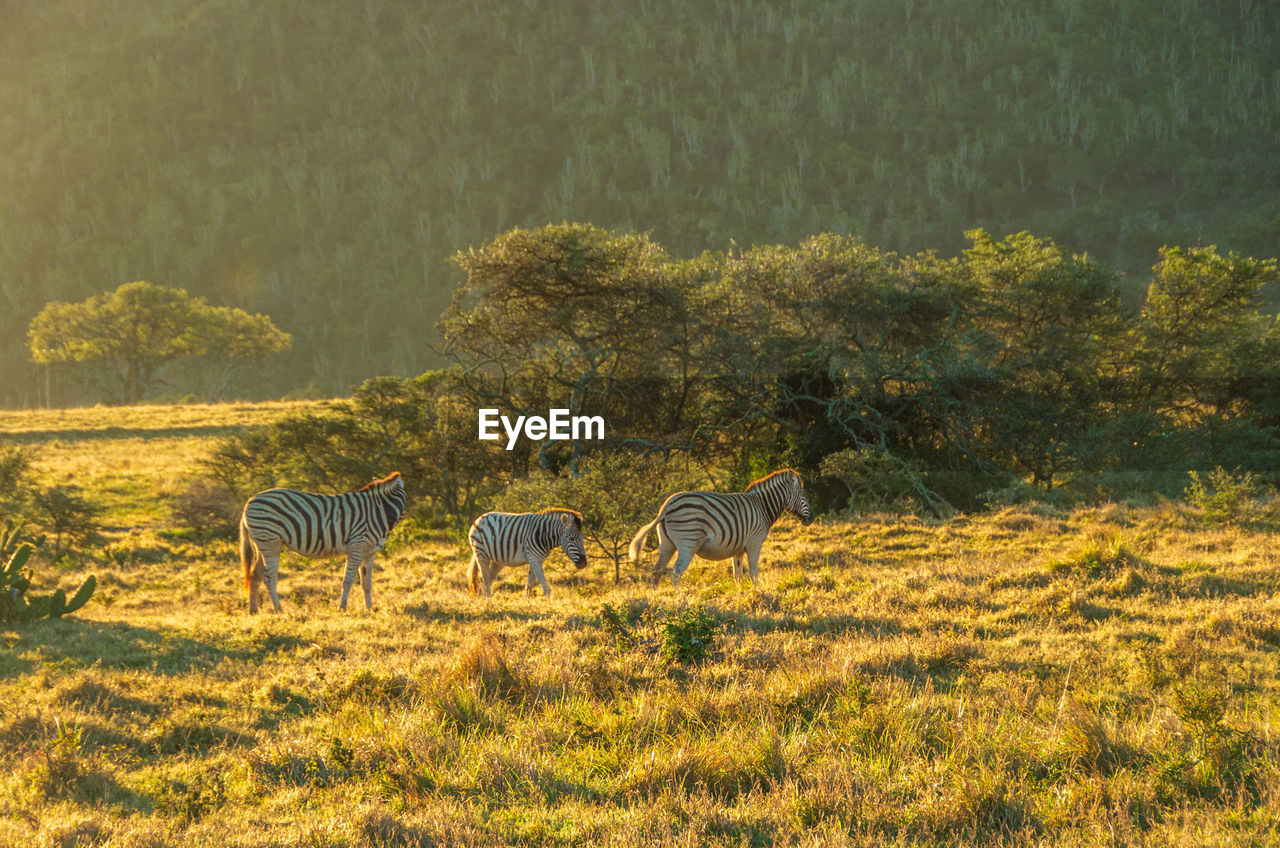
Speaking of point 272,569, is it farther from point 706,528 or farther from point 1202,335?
point 1202,335

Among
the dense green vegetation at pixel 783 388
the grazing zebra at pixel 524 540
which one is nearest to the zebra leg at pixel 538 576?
the grazing zebra at pixel 524 540

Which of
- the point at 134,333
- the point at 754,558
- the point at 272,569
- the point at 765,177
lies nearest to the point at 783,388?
the point at 754,558

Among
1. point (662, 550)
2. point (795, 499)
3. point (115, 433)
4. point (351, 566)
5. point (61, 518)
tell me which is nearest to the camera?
point (351, 566)

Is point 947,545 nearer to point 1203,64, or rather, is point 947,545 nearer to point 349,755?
point 349,755

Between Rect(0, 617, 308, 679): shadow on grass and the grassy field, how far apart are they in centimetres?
6

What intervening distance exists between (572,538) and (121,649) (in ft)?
20.9

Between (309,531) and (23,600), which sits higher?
(309,531)

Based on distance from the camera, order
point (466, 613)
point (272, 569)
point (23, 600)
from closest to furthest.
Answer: point (466, 613) → point (23, 600) → point (272, 569)

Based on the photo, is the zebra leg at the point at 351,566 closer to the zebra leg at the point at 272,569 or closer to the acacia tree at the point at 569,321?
the zebra leg at the point at 272,569

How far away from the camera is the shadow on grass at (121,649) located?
9500mm

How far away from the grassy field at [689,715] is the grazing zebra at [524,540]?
2.32ft

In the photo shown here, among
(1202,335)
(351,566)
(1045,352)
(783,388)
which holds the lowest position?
(351,566)

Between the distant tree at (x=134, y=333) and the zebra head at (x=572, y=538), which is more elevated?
the distant tree at (x=134, y=333)

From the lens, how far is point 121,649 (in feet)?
33.5
